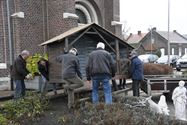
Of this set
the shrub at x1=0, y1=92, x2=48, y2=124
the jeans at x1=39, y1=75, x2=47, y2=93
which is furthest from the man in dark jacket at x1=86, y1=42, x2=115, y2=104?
the jeans at x1=39, y1=75, x2=47, y2=93

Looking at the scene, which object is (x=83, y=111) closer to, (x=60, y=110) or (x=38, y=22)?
(x=60, y=110)

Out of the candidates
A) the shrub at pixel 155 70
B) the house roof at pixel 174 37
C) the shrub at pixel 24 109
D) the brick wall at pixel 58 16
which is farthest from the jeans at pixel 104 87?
the house roof at pixel 174 37

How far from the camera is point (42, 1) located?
17.0 m

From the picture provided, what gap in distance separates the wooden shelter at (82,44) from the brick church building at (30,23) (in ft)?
13.7

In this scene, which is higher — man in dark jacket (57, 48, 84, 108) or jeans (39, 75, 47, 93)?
man in dark jacket (57, 48, 84, 108)

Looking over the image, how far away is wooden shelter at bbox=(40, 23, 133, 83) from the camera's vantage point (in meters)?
10.5

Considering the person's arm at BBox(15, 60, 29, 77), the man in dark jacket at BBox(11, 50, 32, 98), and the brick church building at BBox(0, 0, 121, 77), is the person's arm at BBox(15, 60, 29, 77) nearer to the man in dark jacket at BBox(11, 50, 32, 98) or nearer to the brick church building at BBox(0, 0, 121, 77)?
the man in dark jacket at BBox(11, 50, 32, 98)

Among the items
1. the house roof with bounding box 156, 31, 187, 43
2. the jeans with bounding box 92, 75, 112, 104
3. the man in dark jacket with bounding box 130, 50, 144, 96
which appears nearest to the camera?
the jeans with bounding box 92, 75, 112, 104

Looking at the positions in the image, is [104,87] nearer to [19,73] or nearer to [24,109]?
[24,109]

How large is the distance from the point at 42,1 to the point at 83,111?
34.1 feet

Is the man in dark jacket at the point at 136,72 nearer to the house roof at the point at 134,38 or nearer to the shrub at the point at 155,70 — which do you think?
the shrub at the point at 155,70

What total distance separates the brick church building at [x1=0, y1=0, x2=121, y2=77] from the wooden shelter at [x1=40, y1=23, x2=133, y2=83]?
4161 millimetres

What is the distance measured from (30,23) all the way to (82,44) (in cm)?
484

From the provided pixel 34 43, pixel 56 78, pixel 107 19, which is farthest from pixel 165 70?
pixel 56 78
